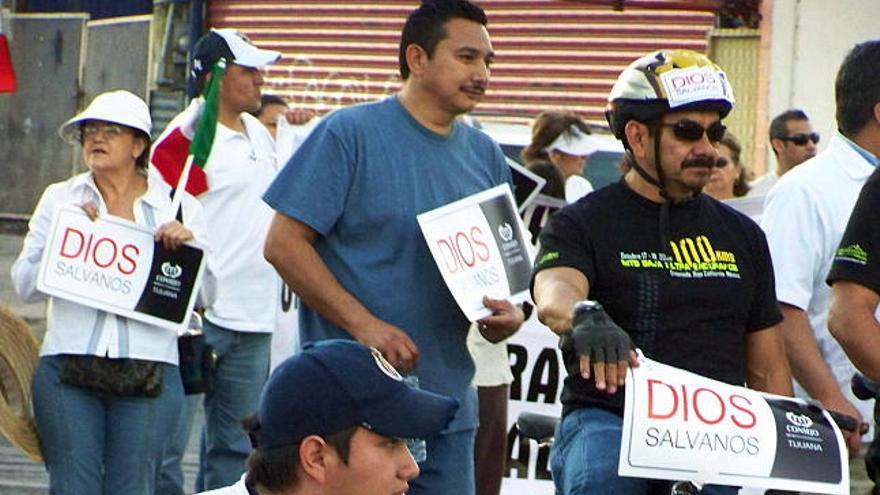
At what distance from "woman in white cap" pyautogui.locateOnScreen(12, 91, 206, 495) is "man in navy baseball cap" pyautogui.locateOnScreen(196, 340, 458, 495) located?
3987 millimetres

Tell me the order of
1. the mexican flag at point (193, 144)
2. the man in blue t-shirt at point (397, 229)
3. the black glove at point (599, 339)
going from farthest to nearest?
the mexican flag at point (193, 144)
the man in blue t-shirt at point (397, 229)
the black glove at point (599, 339)

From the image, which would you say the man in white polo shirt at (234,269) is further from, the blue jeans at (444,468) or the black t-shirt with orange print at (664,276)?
the black t-shirt with orange print at (664,276)

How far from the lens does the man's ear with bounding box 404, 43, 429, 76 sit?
22.3 feet

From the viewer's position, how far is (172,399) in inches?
328

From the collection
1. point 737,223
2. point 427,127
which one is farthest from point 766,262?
point 427,127

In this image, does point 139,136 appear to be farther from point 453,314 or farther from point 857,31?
point 857,31

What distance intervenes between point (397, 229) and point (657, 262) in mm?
1163

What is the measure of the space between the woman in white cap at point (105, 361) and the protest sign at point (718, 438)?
329cm

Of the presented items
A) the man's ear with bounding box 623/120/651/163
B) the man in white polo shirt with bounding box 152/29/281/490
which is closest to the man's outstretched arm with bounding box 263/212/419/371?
the man's ear with bounding box 623/120/651/163

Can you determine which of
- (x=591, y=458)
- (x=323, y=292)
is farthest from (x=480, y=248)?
(x=591, y=458)

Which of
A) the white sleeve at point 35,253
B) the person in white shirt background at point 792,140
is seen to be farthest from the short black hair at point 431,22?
the person in white shirt background at point 792,140

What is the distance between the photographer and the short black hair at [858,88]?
665cm

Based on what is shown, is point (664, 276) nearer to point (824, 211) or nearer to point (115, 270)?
point (824, 211)

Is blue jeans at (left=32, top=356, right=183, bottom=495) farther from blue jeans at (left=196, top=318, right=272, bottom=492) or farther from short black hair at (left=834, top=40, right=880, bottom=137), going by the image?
short black hair at (left=834, top=40, right=880, bottom=137)
